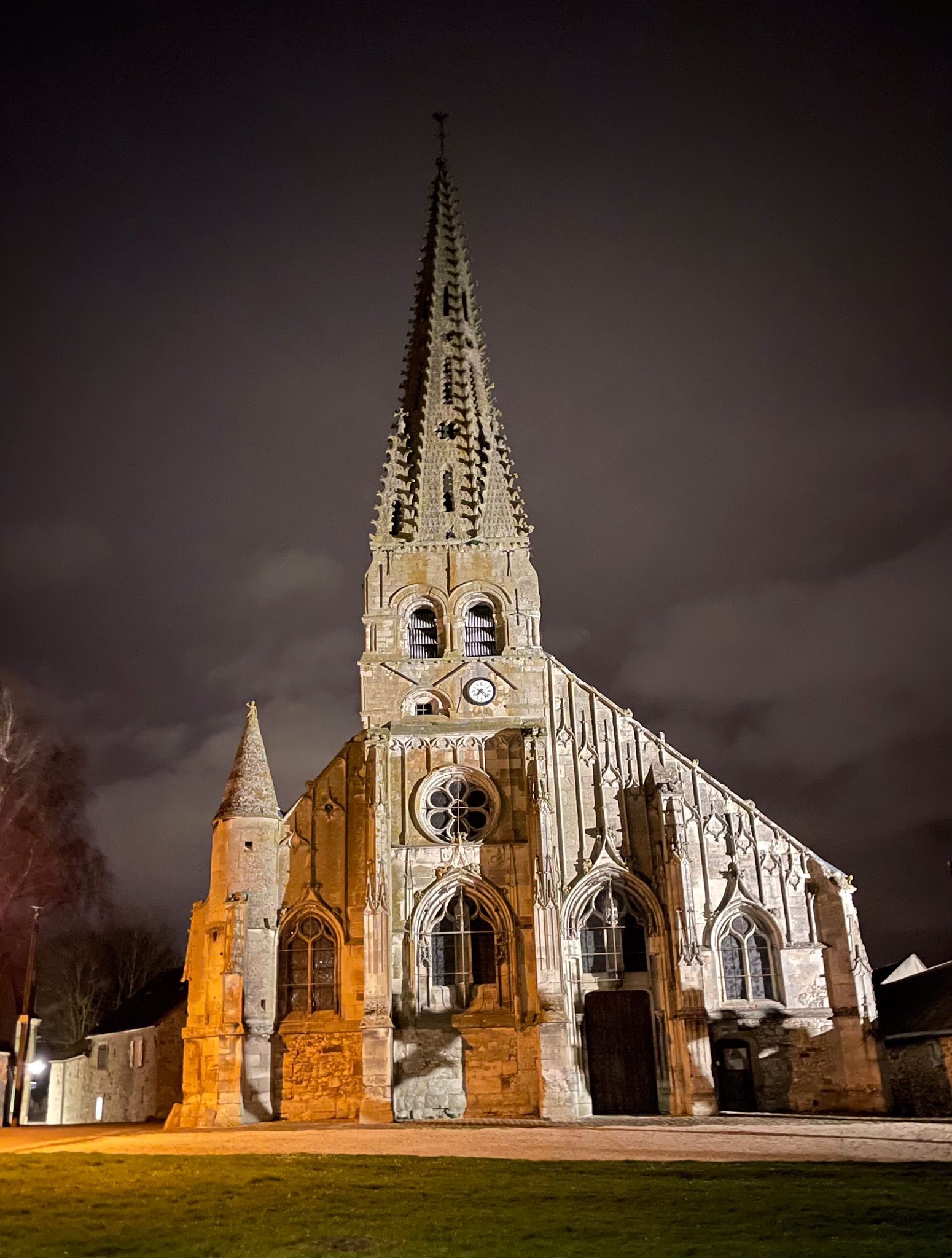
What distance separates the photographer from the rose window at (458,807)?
33.3 m

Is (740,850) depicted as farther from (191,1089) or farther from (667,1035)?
(191,1089)

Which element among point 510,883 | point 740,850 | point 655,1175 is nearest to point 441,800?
point 510,883

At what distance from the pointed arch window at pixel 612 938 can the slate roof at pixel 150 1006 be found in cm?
1872

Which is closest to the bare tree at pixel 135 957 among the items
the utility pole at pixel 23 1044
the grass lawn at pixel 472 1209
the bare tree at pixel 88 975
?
the bare tree at pixel 88 975

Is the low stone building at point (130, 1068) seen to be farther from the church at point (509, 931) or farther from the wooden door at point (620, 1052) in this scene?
the wooden door at point (620, 1052)

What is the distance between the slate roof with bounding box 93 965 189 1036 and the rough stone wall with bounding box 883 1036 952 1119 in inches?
1049

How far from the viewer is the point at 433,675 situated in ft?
119

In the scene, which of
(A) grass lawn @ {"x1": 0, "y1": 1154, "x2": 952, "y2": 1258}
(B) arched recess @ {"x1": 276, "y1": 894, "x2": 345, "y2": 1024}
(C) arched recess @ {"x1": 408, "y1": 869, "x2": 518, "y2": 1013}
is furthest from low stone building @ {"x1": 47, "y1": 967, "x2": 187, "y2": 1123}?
(A) grass lawn @ {"x1": 0, "y1": 1154, "x2": 952, "y2": 1258}

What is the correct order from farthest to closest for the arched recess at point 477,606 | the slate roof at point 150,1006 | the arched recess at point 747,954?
1. the slate roof at point 150,1006
2. the arched recess at point 477,606
3. the arched recess at point 747,954

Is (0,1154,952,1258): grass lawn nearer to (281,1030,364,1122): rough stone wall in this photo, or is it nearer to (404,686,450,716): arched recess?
(281,1030,364,1122): rough stone wall

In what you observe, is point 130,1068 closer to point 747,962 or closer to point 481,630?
point 481,630

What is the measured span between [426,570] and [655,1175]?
2524cm

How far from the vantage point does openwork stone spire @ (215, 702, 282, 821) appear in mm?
32125

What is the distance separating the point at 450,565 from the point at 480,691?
17.1 feet
